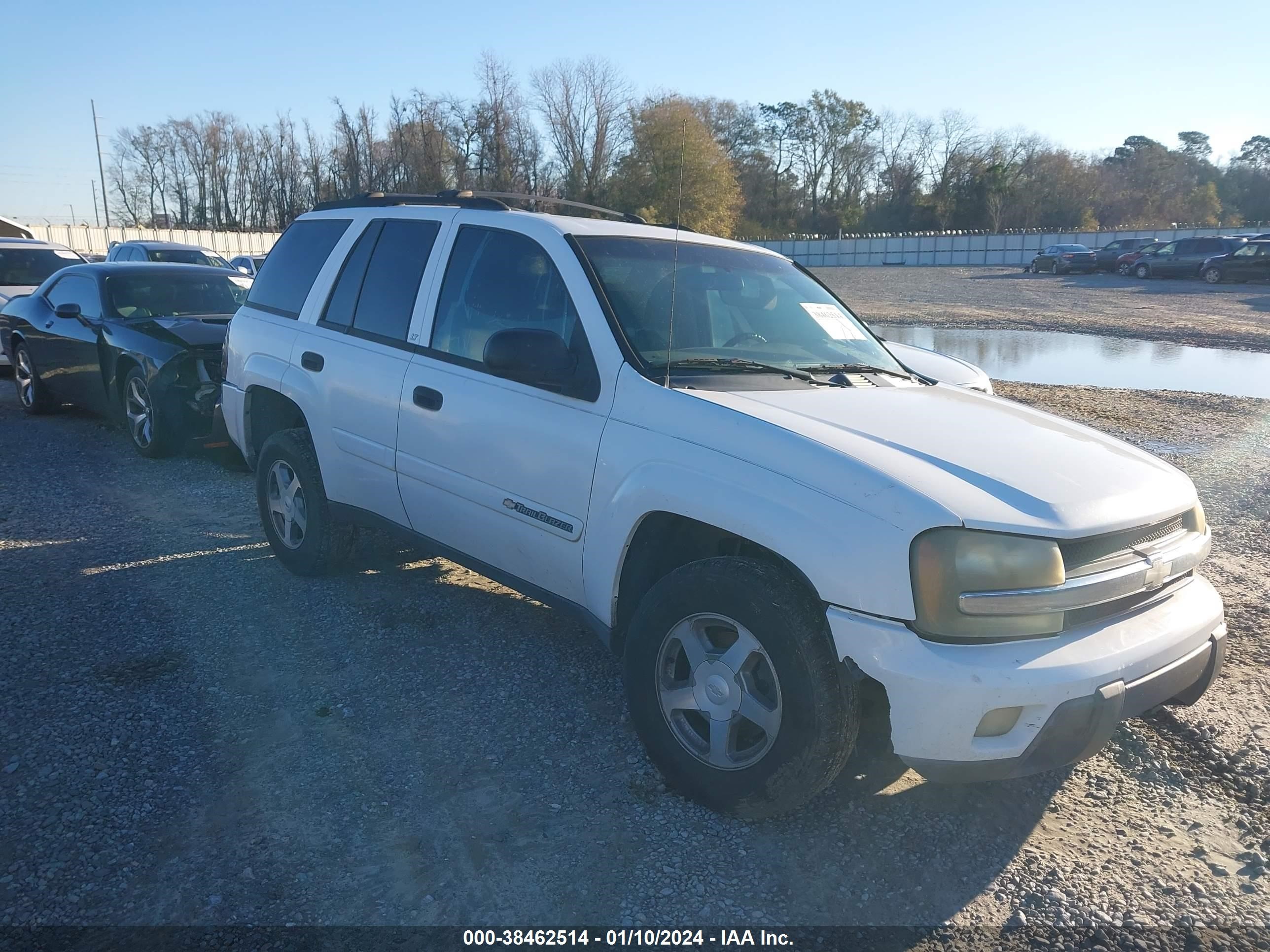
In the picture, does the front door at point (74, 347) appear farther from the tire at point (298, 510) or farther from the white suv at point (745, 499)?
the white suv at point (745, 499)

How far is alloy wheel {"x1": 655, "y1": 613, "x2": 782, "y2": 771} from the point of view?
9.57 ft

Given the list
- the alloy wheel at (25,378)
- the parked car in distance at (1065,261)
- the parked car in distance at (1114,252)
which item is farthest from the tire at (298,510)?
the parked car in distance at (1065,261)

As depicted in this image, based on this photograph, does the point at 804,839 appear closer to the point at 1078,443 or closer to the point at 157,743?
the point at 1078,443

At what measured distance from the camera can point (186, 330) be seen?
787 cm

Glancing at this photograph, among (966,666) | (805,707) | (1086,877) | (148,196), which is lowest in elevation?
(1086,877)

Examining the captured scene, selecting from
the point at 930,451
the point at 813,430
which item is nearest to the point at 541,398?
the point at 813,430

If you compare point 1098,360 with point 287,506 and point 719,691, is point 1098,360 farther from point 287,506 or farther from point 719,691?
point 719,691

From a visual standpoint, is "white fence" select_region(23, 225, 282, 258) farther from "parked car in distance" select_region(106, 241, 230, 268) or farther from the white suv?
the white suv

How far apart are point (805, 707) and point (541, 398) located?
1542mm

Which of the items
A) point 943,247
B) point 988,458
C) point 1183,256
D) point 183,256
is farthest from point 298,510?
point 943,247

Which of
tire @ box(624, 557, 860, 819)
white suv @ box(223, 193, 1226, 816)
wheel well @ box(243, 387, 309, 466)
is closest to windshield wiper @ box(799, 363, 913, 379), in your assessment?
white suv @ box(223, 193, 1226, 816)

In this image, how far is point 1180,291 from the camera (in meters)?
32.4

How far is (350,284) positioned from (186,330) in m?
3.88

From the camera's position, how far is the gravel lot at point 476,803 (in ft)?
8.73
